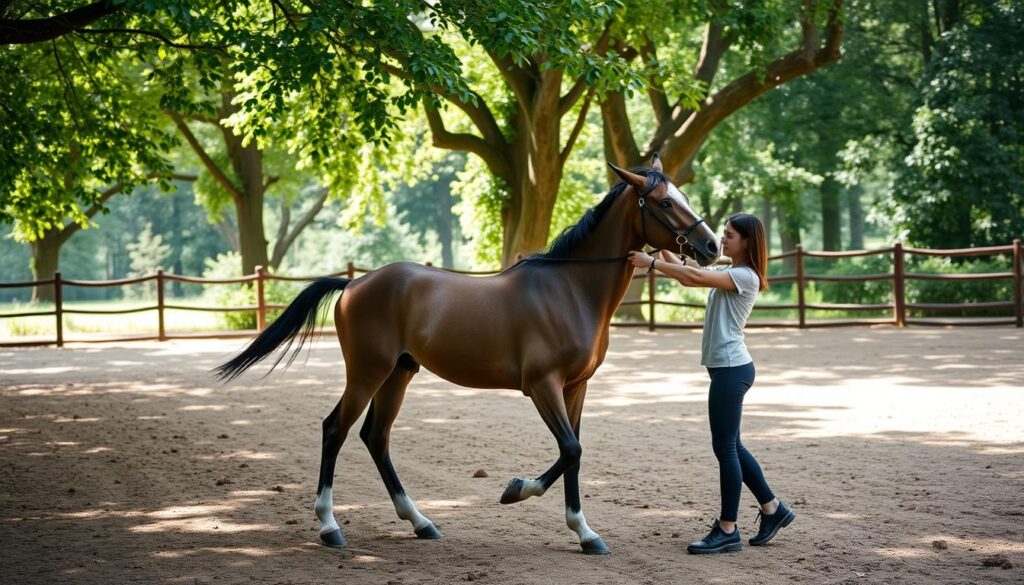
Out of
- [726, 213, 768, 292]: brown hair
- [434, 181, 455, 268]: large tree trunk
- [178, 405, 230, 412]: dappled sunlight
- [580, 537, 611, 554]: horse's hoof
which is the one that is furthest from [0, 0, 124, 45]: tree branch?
[434, 181, 455, 268]: large tree trunk

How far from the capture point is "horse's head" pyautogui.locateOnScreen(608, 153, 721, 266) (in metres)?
5.23

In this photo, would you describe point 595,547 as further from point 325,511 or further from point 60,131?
point 60,131

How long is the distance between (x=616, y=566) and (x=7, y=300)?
2947 inches

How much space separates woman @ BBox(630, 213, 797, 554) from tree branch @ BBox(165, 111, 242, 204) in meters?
22.0

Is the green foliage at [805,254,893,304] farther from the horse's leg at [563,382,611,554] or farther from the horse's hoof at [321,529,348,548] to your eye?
the horse's hoof at [321,529,348,548]

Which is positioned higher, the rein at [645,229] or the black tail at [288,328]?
the rein at [645,229]

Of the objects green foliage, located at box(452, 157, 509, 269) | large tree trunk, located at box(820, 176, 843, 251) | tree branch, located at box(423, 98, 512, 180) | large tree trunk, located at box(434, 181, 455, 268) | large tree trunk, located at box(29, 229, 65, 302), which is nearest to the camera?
tree branch, located at box(423, 98, 512, 180)

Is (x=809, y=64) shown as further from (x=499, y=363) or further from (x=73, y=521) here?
(x=73, y=521)

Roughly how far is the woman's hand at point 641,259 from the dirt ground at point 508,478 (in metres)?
1.58

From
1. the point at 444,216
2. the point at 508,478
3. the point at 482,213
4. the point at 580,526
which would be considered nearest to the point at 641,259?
the point at 580,526

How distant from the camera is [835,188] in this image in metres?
33.8

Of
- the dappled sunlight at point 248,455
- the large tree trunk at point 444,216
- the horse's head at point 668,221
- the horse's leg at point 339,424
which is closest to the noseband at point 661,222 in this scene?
the horse's head at point 668,221

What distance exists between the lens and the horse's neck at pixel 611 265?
218 inches

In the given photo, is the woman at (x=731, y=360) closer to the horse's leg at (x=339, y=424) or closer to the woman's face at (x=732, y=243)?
the woman's face at (x=732, y=243)
